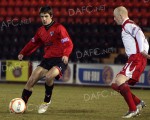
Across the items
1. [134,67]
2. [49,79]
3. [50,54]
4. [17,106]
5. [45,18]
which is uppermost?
[45,18]

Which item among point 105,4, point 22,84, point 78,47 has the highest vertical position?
point 105,4

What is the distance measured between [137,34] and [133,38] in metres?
0.12

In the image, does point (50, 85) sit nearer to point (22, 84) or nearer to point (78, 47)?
point (22, 84)

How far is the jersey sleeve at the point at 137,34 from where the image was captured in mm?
7527

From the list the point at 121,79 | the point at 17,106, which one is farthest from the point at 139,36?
the point at 17,106

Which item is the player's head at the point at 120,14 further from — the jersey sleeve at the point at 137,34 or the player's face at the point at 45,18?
the player's face at the point at 45,18

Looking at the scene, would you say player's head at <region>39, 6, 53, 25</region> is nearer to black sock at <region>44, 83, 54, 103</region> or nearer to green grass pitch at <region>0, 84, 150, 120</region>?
black sock at <region>44, 83, 54, 103</region>

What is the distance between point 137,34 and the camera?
7590 mm

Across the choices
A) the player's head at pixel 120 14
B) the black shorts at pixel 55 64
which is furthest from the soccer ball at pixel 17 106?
the player's head at pixel 120 14

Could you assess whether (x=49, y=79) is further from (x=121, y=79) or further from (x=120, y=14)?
(x=120, y=14)

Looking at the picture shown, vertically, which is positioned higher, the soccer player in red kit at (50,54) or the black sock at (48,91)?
the soccer player in red kit at (50,54)

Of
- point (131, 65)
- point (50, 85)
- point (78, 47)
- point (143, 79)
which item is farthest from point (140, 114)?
point (78, 47)

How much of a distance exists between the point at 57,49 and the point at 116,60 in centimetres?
776

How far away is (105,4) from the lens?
60.0ft
